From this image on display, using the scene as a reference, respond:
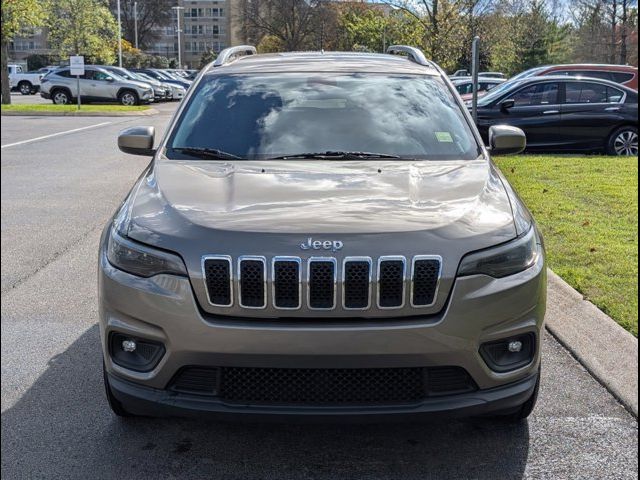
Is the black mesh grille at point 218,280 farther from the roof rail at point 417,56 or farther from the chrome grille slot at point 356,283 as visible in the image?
the roof rail at point 417,56

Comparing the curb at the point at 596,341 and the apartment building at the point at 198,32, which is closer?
the curb at the point at 596,341

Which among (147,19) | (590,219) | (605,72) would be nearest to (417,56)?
(590,219)

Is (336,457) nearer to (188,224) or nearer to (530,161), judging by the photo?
(188,224)

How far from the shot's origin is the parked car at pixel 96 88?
1326 inches

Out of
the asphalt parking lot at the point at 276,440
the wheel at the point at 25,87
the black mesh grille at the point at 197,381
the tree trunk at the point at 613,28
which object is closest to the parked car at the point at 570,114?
the asphalt parking lot at the point at 276,440

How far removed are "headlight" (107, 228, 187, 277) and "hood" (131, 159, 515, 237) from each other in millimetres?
96

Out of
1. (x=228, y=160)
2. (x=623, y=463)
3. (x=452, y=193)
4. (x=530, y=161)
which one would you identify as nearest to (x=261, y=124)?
(x=228, y=160)

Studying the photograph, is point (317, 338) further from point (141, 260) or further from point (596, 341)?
point (596, 341)

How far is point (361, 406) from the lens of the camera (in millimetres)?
3033

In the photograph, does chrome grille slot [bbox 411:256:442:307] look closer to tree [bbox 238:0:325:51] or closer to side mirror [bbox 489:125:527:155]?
side mirror [bbox 489:125:527:155]

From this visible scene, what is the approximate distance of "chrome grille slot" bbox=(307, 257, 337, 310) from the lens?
298 centimetres

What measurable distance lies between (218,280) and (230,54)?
2.97 m

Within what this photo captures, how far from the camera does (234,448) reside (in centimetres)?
345

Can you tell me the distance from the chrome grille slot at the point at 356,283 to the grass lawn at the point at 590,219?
254 cm
